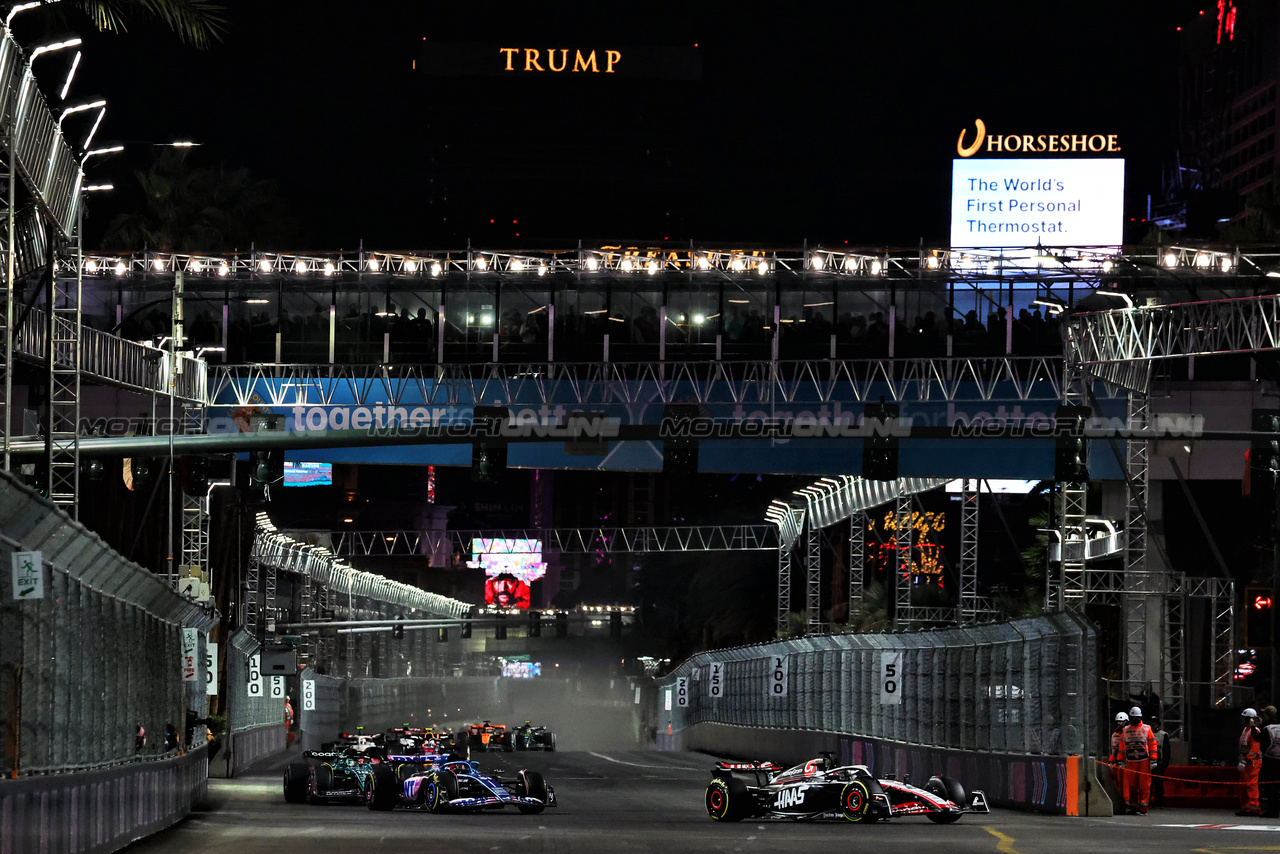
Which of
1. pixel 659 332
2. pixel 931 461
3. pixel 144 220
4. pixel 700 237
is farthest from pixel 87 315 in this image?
pixel 700 237

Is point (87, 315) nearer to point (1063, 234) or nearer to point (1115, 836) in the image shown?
point (1063, 234)

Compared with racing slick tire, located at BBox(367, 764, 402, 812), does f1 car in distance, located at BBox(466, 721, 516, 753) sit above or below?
below

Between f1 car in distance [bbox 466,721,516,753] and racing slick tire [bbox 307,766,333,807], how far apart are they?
33.4m

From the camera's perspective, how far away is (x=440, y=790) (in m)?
24.9

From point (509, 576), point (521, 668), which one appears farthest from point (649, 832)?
point (521, 668)

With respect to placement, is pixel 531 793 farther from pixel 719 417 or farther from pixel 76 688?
pixel 719 417

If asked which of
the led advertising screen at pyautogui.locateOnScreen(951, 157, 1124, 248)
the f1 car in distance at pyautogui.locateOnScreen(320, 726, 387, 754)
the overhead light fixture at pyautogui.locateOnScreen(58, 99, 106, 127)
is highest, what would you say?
the led advertising screen at pyautogui.locateOnScreen(951, 157, 1124, 248)

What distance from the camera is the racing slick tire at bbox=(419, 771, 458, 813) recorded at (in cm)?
2478

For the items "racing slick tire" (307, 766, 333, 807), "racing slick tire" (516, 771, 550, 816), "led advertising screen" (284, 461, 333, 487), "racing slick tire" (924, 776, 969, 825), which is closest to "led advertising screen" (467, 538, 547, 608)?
"led advertising screen" (284, 461, 333, 487)

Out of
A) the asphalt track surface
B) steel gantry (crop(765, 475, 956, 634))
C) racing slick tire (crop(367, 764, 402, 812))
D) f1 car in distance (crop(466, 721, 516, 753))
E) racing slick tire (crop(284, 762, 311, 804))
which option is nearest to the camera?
the asphalt track surface

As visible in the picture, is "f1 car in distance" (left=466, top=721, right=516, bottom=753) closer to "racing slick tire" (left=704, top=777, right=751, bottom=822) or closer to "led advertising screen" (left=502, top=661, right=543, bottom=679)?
"racing slick tire" (left=704, top=777, right=751, bottom=822)

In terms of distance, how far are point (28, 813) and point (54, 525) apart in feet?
7.59

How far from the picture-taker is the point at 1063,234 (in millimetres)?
73188

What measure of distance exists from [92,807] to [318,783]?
11376 mm
